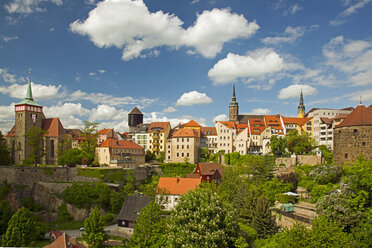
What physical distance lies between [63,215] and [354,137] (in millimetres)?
48999

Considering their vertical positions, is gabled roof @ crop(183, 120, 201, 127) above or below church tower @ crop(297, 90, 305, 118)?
below

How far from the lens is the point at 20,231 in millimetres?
31922

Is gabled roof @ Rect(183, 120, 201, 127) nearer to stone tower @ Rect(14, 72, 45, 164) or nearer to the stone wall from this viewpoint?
stone tower @ Rect(14, 72, 45, 164)

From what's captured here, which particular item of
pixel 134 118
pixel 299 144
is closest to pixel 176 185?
pixel 299 144

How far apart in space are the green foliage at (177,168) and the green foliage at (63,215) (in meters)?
24.6

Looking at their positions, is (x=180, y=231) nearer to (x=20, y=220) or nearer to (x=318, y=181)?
(x=20, y=220)

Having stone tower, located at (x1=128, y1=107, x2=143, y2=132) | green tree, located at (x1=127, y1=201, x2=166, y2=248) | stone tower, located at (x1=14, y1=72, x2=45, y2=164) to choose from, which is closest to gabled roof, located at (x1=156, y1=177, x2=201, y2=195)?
green tree, located at (x1=127, y1=201, x2=166, y2=248)

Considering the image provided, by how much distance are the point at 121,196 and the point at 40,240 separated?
14.1m

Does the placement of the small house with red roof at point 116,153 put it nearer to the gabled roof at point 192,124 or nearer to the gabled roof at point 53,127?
the gabled roof at point 53,127

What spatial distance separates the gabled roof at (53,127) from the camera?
6106 cm

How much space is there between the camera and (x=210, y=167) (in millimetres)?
58531

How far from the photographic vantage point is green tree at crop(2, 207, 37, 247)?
31.3 metres

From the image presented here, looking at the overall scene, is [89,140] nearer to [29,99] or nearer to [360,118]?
[29,99]

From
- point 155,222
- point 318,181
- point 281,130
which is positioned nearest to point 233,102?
point 281,130
